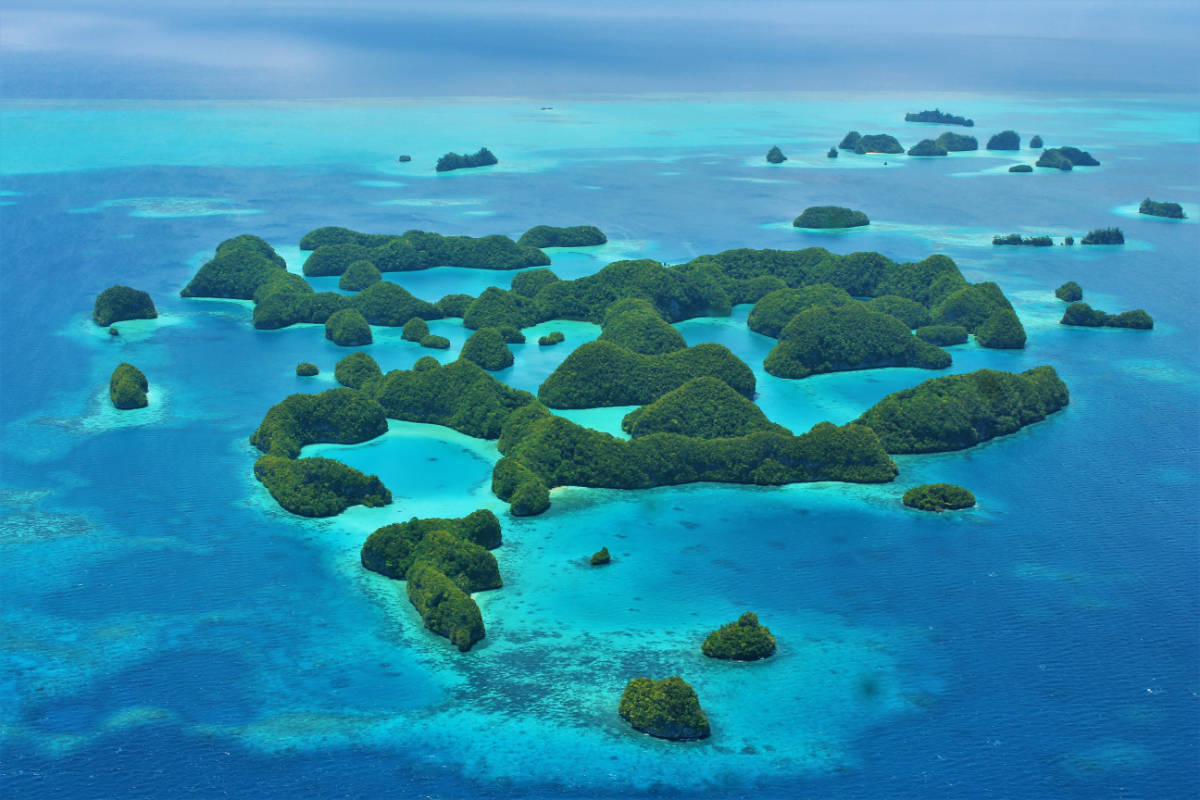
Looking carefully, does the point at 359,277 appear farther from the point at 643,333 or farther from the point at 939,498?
the point at 939,498

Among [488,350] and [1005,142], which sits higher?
[1005,142]

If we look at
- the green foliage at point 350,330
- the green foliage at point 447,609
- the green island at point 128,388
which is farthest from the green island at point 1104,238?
the green foliage at point 447,609

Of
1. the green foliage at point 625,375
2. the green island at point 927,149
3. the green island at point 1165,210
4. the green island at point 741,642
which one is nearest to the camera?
the green island at point 741,642

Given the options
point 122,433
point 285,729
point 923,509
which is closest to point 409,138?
point 122,433

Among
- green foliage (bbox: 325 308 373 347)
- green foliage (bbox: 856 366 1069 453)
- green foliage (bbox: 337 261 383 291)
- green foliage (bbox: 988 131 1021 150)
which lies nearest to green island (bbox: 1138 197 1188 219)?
green foliage (bbox: 988 131 1021 150)

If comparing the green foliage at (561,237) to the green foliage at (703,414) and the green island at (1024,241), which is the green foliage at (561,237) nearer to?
the green island at (1024,241)

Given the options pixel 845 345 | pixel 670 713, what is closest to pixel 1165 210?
pixel 845 345
